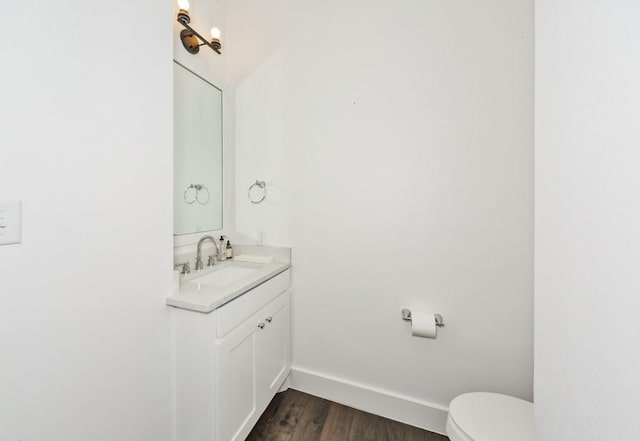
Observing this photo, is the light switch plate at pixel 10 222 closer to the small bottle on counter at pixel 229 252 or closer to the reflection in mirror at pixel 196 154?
the reflection in mirror at pixel 196 154

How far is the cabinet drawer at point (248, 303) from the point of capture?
112 centimetres

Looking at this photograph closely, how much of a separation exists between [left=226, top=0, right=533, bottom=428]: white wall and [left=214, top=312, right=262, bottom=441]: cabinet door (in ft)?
1.61

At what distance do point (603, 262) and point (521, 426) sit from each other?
1.06 meters

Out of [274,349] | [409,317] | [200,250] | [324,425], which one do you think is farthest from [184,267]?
[409,317]

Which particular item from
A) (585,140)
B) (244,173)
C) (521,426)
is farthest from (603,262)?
(244,173)

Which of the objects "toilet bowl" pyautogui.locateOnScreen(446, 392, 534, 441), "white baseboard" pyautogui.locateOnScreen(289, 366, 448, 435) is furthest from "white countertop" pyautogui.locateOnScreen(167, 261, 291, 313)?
"toilet bowl" pyautogui.locateOnScreen(446, 392, 534, 441)

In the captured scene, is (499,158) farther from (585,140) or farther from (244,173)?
(244,173)

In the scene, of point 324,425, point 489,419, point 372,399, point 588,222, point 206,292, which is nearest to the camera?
point 588,222

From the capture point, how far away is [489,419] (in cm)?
106

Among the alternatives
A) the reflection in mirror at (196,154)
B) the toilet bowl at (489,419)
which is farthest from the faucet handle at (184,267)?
the toilet bowl at (489,419)

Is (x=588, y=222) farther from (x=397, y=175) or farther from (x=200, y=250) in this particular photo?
(x=200, y=250)

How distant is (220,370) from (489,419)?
45.4 inches

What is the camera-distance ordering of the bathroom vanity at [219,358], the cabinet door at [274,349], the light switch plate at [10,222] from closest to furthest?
the light switch plate at [10,222] → the bathroom vanity at [219,358] → the cabinet door at [274,349]

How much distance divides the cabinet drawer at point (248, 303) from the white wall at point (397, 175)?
0.63ft
